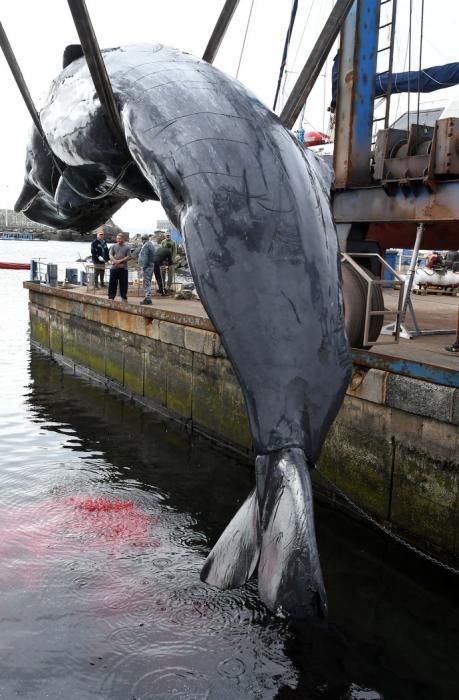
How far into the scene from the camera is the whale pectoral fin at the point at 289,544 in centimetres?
231

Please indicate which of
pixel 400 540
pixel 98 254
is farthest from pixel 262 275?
pixel 98 254

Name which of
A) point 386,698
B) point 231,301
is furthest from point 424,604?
point 231,301

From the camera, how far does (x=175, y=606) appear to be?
6.11 metres

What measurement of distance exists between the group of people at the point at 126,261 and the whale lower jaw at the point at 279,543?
1218cm

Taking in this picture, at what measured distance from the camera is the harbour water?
17.1ft

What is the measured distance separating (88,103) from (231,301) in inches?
49.2

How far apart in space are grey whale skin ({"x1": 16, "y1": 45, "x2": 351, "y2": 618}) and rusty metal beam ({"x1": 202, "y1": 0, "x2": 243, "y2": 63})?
480 mm

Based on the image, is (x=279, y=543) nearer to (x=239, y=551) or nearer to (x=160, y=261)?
(x=239, y=551)

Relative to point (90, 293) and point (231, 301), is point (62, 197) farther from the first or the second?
point (90, 293)

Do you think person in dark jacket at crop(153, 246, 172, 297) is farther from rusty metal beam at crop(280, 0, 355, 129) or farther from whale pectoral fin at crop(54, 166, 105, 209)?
rusty metal beam at crop(280, 0, 355, 129)

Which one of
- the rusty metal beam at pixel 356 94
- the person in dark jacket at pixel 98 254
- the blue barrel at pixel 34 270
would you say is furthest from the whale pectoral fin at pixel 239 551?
the blue barrel at pixel 34 270

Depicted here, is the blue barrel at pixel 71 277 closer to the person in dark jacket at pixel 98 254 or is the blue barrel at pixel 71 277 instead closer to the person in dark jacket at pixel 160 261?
the person in dark jacket at pixel 98 254

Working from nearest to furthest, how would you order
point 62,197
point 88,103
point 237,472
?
point 88,103, point 62,197, point 237,472

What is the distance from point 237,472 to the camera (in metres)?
10.1
